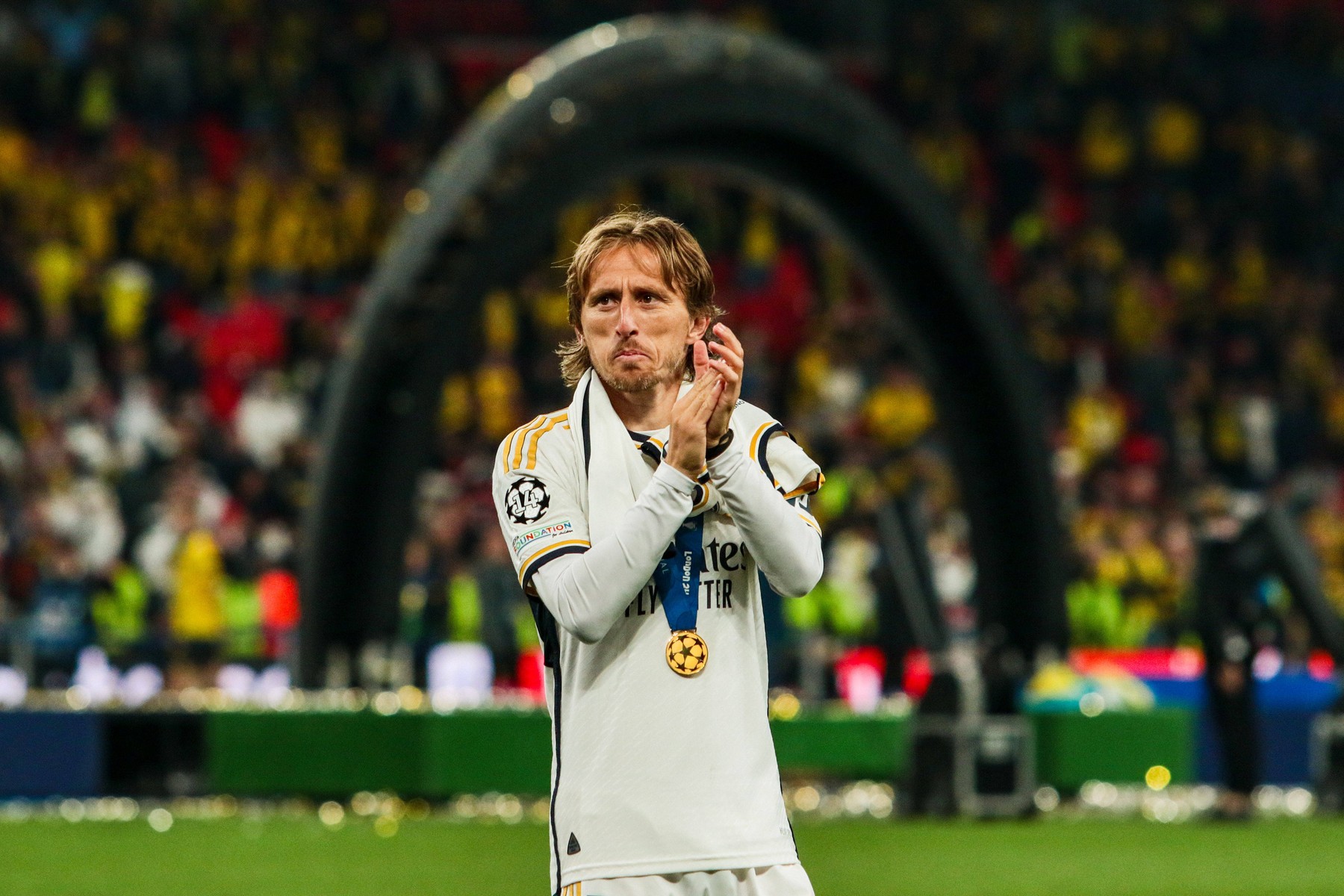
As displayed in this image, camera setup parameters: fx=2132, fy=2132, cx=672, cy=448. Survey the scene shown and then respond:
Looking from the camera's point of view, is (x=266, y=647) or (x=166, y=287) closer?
(x=266, y=647)

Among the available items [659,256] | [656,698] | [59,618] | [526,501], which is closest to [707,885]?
[656,698]

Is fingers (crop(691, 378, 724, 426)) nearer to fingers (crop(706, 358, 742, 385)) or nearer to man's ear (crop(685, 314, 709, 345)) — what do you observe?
fingers (crop(706, 358, 742, 385))

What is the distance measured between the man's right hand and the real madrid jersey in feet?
0.10

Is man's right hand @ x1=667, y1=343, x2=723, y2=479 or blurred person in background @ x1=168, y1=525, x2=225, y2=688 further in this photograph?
blurred person in background @ x1=168, y1=525, x2=225, y2=688

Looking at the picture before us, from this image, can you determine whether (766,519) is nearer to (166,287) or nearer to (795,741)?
(795,741)

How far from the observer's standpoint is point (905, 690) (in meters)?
18.2

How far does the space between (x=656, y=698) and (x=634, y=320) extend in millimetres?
698

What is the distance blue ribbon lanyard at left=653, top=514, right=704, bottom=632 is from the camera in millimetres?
3945

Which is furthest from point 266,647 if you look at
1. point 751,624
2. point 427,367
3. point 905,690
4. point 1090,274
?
point 751,624

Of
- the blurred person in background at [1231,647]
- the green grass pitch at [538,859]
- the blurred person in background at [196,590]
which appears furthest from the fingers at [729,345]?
the blurred person in background at [196,590]

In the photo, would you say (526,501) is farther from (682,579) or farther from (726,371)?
(726,371)

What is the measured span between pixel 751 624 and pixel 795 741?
37.0 feet

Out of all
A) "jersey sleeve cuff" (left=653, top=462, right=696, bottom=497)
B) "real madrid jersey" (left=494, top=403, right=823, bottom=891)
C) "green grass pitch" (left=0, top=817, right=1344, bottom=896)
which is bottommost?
"green grass pitch" (left=0, top=817, right=1344, bottom=896)

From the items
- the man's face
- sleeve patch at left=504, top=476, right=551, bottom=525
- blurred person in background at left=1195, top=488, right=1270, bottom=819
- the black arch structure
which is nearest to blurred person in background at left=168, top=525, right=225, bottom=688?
the black arch structure
